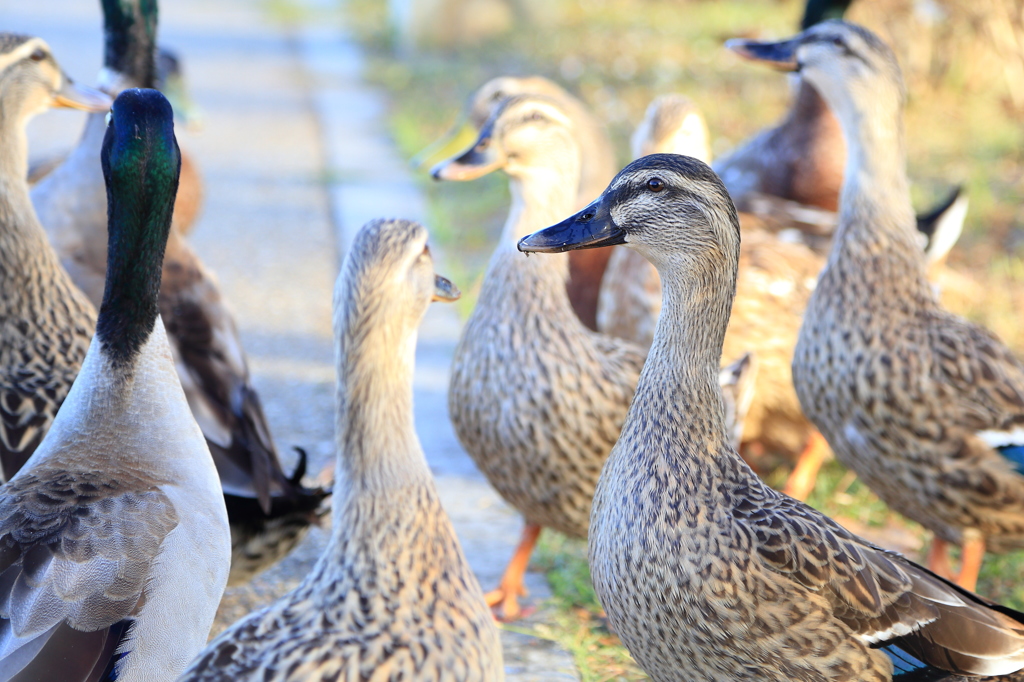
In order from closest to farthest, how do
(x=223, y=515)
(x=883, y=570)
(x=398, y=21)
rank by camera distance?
(x=883, y=570) < (x=223, y=515) < (x=398, y=21)

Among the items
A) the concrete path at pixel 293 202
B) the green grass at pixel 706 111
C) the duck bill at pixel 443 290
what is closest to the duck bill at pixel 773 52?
the green grass at pixel 706 111

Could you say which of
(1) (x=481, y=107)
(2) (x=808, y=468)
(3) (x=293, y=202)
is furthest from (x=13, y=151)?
(3) (x=293, y=202)

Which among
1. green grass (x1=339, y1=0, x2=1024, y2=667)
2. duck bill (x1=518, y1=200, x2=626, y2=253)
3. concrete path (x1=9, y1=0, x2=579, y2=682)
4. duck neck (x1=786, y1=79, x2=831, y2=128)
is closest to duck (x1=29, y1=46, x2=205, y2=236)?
concrete path (x1=9, y1=0, x2=579, y2=682)

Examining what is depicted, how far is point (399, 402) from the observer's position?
214 cm

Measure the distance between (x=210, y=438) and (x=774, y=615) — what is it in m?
1.66

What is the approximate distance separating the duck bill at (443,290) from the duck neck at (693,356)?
1.73ft

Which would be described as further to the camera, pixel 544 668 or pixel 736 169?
pixel 736 169

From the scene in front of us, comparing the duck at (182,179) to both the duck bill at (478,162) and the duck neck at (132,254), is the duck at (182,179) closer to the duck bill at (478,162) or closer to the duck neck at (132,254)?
the duck bill at (478,162)

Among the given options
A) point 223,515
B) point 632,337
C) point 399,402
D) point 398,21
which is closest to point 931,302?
point 632,337

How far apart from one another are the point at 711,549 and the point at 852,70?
1973mm

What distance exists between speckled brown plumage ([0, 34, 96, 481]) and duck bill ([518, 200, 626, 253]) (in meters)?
1.32

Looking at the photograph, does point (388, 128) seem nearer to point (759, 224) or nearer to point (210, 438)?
point (759, 224)

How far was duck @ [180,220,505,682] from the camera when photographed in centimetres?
193

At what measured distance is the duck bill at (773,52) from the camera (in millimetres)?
3782
